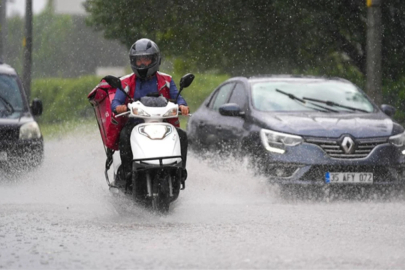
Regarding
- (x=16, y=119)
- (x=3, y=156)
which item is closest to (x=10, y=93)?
(x=16, y=119)

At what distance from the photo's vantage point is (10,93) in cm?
1652

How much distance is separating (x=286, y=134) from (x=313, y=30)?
959cm

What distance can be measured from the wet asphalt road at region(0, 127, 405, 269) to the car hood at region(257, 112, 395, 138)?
635mm

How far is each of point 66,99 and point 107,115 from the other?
137ft

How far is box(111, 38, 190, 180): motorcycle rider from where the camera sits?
34.2 ft

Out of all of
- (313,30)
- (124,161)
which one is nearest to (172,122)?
(124,161)

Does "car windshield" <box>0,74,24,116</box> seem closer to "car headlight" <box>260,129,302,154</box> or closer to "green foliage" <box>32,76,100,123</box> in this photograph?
"car headlight" <box>260,129,302,154</box>

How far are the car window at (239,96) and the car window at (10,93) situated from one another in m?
3.53

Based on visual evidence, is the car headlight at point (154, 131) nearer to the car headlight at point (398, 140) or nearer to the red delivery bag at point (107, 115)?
the red delivery bag at point (107, 115)

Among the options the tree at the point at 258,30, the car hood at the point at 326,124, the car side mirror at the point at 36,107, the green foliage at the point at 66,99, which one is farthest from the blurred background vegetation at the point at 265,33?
the green foliage at the point at 66,99

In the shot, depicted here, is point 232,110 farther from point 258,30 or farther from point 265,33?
point 265,33

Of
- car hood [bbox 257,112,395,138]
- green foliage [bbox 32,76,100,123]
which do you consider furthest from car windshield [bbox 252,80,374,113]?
green foliage [bbox 32,76,100,123]

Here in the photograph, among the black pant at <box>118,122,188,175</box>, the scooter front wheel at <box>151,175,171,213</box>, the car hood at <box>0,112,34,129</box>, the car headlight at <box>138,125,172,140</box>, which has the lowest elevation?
the car hood at <box>0,112,34,129</box>

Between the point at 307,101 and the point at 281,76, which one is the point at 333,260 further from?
the point at 281,76
